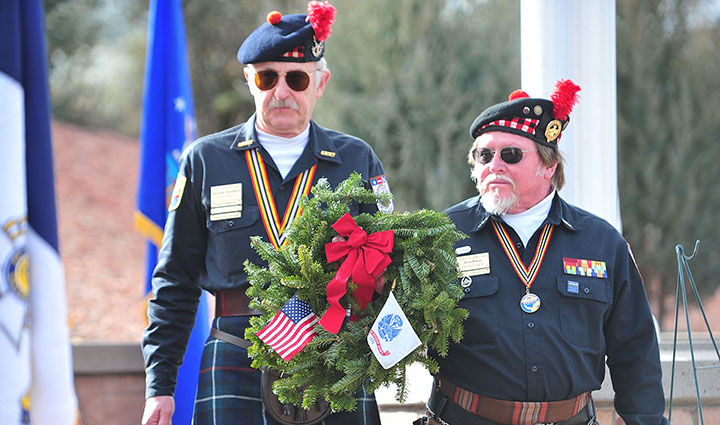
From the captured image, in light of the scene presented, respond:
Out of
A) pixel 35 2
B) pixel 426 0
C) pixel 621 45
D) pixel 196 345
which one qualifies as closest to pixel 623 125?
pixel 621 45

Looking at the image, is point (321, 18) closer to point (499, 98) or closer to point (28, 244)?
point (28, 244)

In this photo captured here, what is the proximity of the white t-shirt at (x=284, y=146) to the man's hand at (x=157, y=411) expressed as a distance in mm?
990

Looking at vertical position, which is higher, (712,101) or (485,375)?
(712,101)

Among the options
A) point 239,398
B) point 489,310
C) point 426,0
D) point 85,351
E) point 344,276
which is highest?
point 426,0

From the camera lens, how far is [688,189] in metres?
9.98

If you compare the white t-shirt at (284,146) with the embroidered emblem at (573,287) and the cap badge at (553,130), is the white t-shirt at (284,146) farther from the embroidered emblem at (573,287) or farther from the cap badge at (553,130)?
the embroidered emblem at (573,287)

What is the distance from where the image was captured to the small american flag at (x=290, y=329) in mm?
2477

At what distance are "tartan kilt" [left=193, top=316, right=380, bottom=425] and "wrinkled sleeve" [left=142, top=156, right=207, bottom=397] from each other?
0.14 m

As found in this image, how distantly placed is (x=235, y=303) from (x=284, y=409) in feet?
1.43

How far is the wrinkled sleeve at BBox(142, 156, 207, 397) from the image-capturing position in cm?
297

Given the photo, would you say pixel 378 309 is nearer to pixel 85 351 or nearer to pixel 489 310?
pixel 489 310

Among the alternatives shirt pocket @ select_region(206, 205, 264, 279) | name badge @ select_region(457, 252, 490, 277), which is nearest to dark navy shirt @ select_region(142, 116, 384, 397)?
shirt pocket @ select_region(206, 205, 264, 279)

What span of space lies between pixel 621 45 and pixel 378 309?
29.1ft

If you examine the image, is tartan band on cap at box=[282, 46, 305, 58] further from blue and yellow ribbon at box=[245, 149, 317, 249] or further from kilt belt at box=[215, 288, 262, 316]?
kilt belt at box=[215, 288, 262, 316]
